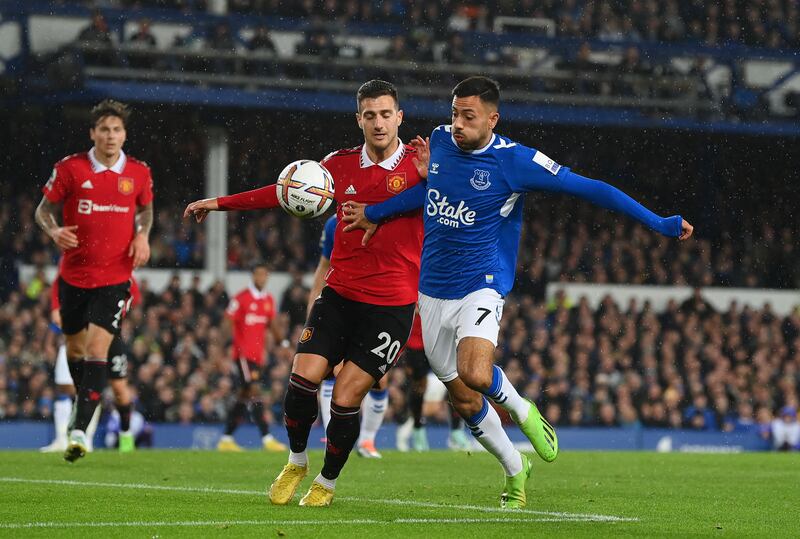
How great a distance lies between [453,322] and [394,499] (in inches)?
54.1

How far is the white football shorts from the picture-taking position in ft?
25.8

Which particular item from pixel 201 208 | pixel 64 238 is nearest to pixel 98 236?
pixel 64 238

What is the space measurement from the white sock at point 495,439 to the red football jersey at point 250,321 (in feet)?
31.4

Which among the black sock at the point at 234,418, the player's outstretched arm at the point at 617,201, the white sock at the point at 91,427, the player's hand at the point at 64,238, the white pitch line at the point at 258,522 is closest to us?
Answer: the white pitch line at the point at 258,522

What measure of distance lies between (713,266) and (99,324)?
68.9ft

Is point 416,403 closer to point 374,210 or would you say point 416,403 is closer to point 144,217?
point 144,217

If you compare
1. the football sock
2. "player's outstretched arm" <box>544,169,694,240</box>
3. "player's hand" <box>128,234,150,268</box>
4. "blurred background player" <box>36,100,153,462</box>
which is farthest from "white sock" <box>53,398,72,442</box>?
"player's outstretched arm" <box>544,169,694,240</box>

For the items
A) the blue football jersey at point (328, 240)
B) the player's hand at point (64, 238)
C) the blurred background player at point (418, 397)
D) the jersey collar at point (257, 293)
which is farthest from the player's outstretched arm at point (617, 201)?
the jersey collar at point (257, 293)

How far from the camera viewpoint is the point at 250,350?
1748 cm

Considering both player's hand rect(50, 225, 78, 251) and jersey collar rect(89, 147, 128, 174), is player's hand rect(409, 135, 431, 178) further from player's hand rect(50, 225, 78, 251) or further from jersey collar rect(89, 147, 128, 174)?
jersey collar rect(89, 147, 128, 174)

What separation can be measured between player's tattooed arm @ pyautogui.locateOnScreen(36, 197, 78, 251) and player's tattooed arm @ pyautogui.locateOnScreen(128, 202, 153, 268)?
0.50m

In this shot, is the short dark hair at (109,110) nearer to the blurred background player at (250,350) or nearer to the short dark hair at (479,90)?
the short dark hair at (479,90)

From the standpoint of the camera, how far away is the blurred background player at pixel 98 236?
1140 centimetres

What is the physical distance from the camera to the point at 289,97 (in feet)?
89.4
